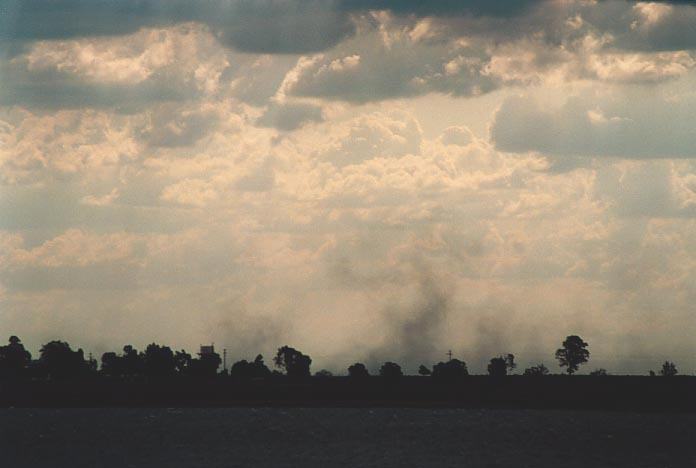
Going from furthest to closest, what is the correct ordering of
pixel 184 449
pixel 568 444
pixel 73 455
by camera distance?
pixel 568 444 → pixel 184 449 → pixel 73 455

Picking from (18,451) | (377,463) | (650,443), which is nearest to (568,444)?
(650,443)

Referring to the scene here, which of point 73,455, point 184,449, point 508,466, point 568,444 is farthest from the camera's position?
point 568,444

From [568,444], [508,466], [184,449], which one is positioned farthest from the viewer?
[568,444]

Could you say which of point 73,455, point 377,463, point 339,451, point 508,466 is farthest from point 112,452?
point 508,466

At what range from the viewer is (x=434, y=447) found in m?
185

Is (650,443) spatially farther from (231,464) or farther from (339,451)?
(231,464)

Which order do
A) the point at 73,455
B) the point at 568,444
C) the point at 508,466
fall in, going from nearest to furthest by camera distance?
1. the point at 508,466
2. the point at 73,455
3. the point at 568,444

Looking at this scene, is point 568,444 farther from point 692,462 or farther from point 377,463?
point 377,463

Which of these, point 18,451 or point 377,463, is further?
point 18,451

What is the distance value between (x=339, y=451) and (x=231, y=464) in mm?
28640

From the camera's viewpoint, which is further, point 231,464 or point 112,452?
point 112,452

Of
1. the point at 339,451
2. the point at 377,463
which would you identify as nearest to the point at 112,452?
the point at 339,451

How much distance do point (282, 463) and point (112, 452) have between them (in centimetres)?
3342

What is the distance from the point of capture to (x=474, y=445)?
624 feet
